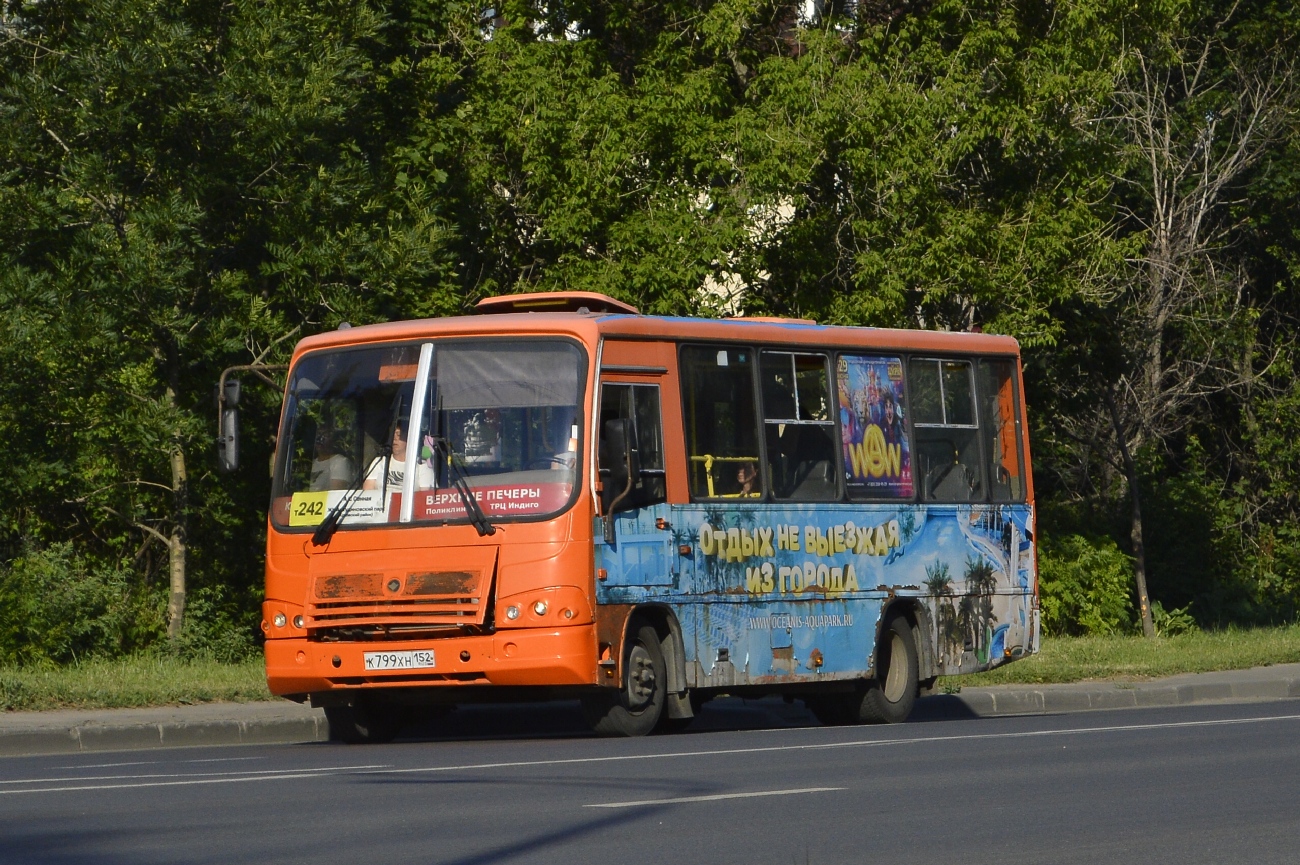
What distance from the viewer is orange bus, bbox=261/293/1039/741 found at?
562 inches

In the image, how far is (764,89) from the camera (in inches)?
990

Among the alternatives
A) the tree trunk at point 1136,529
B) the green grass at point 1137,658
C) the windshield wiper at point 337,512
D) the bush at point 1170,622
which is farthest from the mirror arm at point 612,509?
the bush at point 1170,622

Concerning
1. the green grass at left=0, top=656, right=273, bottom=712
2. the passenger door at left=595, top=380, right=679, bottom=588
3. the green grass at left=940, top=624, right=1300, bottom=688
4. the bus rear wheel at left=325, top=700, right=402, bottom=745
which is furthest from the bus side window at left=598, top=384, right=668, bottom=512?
the green grass at left=940, top=624, right=1300, bottom=688

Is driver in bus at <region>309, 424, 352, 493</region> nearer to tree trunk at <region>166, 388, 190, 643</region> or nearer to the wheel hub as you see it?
the wheel hub

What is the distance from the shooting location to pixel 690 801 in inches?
381

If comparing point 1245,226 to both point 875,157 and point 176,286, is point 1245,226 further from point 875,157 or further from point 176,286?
point 176,286

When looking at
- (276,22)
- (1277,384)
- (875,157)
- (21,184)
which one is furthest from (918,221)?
(1277,384)

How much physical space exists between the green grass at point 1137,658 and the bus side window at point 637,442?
17.9 feet

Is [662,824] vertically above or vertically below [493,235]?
below

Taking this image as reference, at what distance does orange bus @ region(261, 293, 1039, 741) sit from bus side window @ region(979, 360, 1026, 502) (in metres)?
1.21

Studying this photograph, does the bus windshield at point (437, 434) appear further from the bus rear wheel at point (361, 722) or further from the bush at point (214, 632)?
the bush at point (214, 632)

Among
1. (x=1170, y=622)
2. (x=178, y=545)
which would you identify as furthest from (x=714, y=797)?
(x=1170, y=622)

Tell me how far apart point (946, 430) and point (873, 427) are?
1.07 metres

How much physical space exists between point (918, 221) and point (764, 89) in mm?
2463
